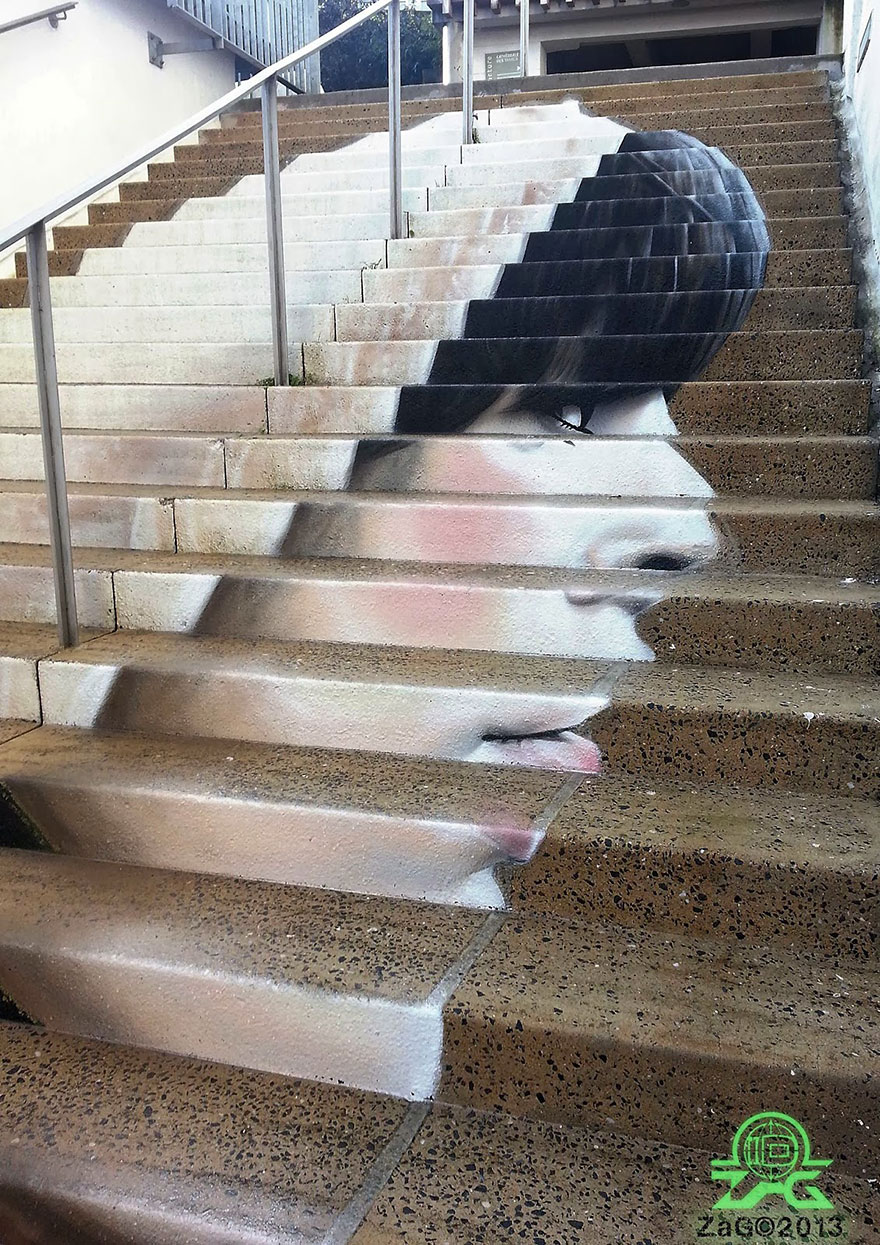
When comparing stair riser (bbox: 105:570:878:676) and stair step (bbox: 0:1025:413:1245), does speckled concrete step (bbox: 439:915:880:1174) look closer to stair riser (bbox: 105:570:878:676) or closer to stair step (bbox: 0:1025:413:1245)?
stair step (bbox: 0:1025:413:1245)

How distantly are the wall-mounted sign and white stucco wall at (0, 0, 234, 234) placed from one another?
434 cm

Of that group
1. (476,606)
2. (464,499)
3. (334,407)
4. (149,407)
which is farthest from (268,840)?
(149,407)

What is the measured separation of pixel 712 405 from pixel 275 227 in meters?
1.27

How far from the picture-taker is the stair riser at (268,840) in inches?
58.2

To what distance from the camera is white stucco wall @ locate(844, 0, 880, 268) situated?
2582 millimetres

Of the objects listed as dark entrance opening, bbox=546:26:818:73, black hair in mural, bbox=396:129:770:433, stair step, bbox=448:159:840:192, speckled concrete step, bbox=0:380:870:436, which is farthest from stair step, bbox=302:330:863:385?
dark entrance opening, bbox=546:26:818:73

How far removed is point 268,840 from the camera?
62.2 inches

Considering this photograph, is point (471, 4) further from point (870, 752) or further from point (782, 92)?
point (870, 752)

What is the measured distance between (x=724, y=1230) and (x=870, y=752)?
754 millimetres

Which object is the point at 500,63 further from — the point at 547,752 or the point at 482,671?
the point at 547,752

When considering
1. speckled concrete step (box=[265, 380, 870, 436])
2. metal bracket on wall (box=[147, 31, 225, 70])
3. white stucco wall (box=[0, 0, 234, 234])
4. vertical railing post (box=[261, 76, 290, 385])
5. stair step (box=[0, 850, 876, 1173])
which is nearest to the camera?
stair step (box=[0, 850, 876, 1173])

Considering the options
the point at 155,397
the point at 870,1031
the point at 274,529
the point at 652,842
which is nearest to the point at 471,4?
the point at 155,397

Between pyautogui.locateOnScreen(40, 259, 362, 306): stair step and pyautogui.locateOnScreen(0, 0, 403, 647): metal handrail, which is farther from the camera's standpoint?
pyautogui.locateOnScreen(40, 259, 362, 306): stair step

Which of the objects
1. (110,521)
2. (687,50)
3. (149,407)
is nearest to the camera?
(110,521)
